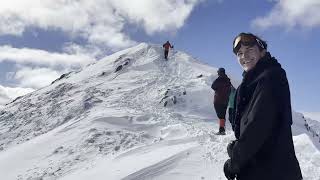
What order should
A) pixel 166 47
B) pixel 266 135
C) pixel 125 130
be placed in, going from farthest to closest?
pixel 166 47 → pixel 125 130 → pixel 266 135

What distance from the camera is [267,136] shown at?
A: 3.28 m

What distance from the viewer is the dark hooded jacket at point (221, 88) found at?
1458 cm

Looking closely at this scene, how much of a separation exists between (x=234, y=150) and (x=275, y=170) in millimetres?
303

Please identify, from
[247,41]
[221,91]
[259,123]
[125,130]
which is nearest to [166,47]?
[125,130]

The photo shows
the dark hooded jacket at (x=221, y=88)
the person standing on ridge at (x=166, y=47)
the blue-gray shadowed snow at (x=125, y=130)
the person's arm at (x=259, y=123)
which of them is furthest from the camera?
the person standing on ridge at (x=166, y=47)

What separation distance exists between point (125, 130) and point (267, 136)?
43.2ft

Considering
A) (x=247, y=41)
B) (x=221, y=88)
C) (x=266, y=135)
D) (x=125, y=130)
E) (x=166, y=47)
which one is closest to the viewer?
(x=266, y=135)

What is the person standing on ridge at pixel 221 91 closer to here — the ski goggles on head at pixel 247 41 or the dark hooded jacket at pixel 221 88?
the dark hooded jacket at pixel 221 88

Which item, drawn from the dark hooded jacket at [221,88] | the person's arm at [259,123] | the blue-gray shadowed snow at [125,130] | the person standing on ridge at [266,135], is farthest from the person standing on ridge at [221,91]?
the person's arm at [259,123]

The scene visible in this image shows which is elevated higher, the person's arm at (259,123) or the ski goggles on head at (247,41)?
the ski goggles on head at (247,41)

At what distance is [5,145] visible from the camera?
19.7 metres

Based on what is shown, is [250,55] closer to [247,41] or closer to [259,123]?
[247,41]

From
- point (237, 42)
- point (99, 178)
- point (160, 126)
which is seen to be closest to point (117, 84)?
point (160, 126)

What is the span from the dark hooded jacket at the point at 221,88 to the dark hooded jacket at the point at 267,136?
1114 centimetres
